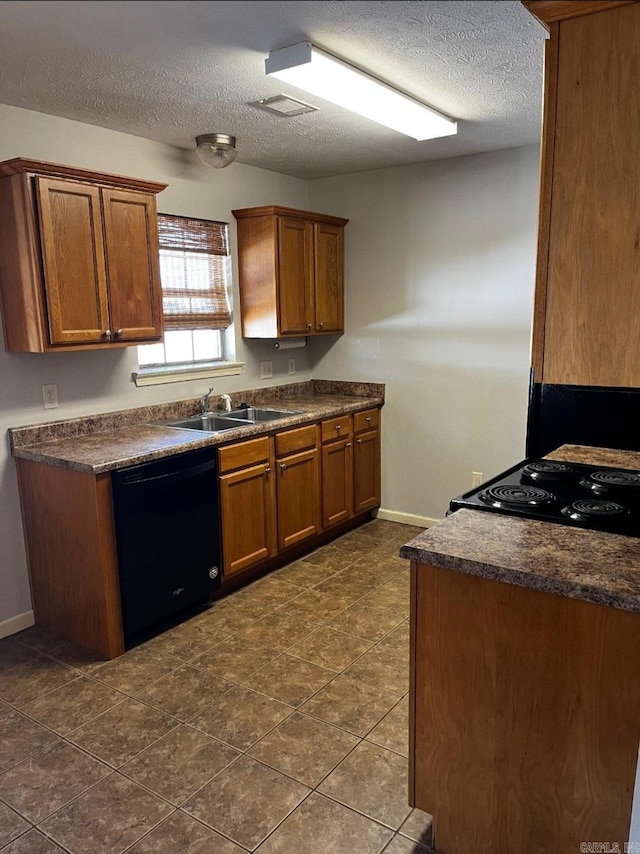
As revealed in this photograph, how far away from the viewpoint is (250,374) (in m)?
4.19

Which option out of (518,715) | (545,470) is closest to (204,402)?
(545,470)

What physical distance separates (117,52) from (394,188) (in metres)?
2.43

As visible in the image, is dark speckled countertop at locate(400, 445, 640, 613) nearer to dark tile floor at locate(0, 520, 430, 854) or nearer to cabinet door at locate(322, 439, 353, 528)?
dark tile floor at locate(0, 520, 430, 854)

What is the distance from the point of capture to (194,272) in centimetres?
374

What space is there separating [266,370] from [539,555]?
9.99ft

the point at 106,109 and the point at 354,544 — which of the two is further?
the point at 354,544

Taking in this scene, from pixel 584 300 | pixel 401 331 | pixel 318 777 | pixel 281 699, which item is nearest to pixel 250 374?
pixel 401 331

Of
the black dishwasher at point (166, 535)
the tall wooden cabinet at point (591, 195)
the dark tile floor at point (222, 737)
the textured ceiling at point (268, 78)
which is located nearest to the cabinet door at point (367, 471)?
the dark tile floor at point (222, 737)

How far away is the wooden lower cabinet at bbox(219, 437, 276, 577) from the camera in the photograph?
10.5 feet

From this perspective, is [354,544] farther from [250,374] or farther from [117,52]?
[117,52]

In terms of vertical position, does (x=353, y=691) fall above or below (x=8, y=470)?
below

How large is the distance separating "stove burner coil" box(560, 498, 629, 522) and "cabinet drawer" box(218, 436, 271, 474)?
1.81 m

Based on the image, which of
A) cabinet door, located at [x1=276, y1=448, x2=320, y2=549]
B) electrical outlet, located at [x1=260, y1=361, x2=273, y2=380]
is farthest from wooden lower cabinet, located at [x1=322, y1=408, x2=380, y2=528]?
electrical outlet, located at [x1=260, y1=361, x2=273, y2=380]

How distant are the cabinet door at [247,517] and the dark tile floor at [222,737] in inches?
10.2
